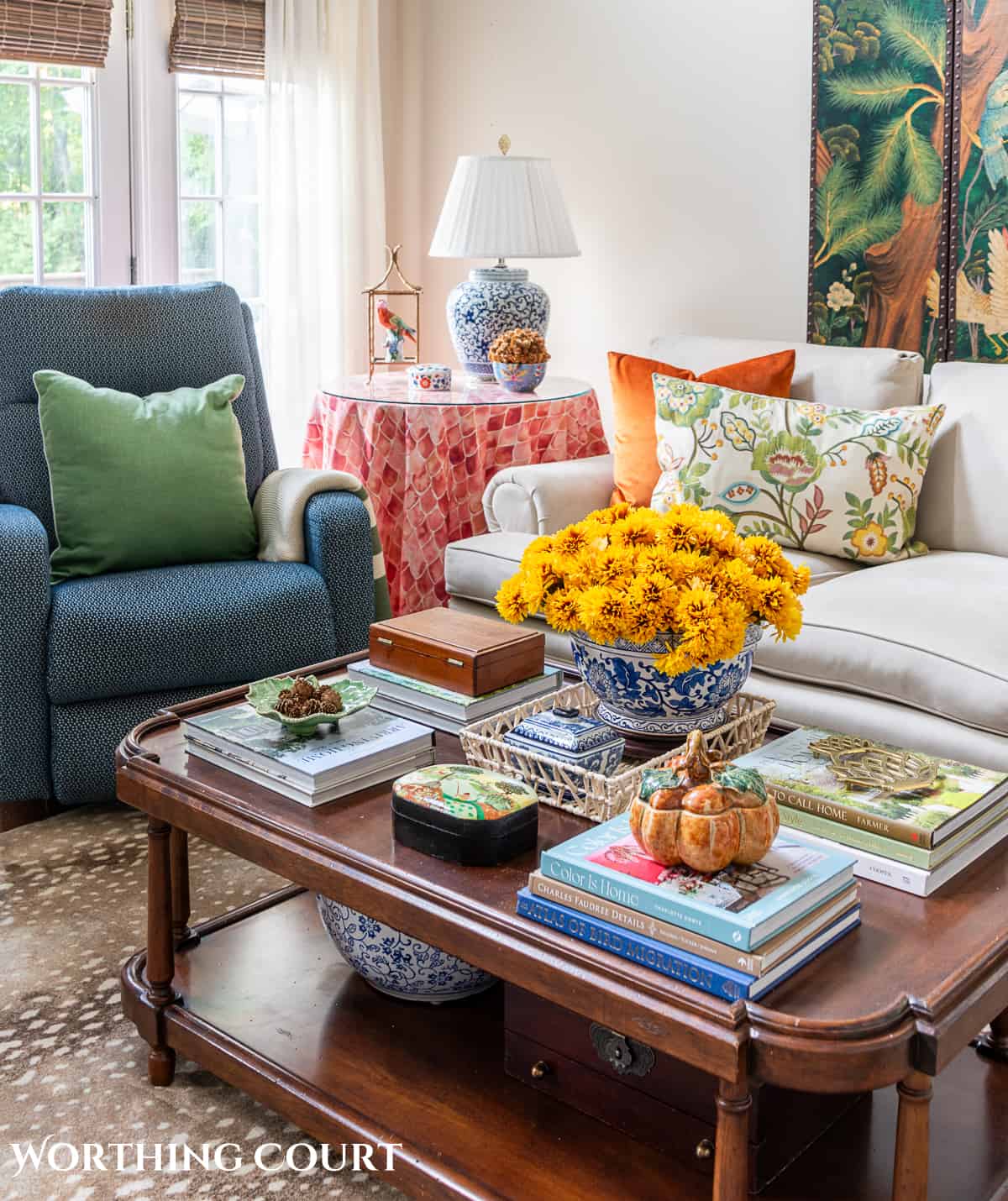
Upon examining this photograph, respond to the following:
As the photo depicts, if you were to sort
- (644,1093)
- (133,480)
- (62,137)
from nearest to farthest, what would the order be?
(644,1093), (133,480), (62,137)

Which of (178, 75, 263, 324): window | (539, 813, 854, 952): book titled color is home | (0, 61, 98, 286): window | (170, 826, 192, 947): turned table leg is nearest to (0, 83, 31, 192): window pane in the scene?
(0, 61, 98, 286): window

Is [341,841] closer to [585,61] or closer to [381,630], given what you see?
[381,630]

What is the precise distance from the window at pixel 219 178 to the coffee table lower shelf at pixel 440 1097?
8.22 ft

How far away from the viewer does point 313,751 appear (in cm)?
171

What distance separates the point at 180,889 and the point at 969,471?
1.76 metres

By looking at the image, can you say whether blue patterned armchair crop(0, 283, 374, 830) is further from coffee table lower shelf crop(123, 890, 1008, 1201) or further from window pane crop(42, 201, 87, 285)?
coffee table lower shelf crop(123, 890, 1008, 1201)

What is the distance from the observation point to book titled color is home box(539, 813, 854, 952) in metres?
1.25

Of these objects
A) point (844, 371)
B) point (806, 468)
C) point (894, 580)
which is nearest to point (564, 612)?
point (894, 580)

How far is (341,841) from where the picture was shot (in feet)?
5.09

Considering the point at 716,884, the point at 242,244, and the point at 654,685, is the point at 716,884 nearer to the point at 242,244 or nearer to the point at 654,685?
the point at 654,685

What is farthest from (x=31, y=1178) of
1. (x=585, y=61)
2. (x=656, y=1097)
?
(x=585, y=61)

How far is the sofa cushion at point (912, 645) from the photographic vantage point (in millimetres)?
2154

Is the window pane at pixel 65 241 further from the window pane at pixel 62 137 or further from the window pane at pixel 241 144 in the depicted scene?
the window pane at pixel 241 144

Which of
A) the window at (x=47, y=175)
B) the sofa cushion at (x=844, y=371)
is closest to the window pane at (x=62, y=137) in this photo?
the window at (x=47, y=175)
